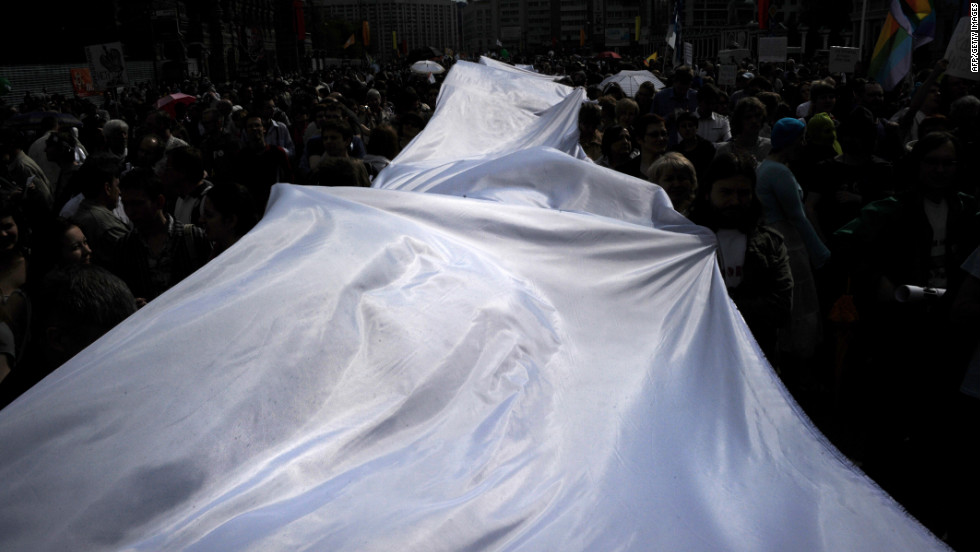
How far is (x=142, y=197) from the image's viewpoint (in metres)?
4.42

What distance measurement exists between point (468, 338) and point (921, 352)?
2.48 meters

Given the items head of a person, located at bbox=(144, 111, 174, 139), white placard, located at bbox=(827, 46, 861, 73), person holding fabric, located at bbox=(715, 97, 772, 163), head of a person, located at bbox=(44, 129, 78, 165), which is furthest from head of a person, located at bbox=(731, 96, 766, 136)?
white placard, located at bbox=(827, 46, 861, 73)

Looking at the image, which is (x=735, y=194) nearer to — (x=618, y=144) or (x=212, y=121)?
(x=618, y=144)

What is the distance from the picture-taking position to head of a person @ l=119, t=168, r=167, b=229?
4.38 metres

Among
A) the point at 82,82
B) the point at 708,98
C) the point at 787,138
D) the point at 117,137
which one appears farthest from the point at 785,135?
the point at 82,82

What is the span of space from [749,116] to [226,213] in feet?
14.8

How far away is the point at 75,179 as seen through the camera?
559cm

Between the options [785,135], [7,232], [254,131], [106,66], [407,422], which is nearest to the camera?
[407,422]

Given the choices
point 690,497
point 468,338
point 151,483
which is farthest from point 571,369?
point 151,483

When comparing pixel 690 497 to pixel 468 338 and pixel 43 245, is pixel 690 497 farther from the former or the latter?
pixel 43 245

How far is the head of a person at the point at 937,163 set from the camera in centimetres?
403

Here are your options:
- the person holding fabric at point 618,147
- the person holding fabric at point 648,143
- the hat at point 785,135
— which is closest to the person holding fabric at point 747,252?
the hat at point 785,135

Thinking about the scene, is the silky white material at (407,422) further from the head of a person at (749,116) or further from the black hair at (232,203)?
the head of a person at (749,116)

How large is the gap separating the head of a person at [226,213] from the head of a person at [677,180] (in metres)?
2.39
